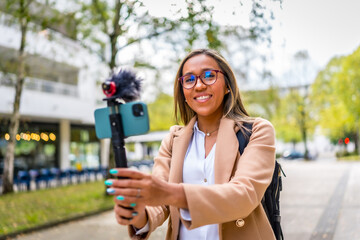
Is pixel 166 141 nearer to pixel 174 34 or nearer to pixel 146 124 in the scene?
pixel 146 124

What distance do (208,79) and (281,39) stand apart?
151cm

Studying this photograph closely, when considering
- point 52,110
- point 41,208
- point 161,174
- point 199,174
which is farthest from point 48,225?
point 52,110

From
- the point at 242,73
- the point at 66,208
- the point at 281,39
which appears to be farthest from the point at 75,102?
the point at 281,39

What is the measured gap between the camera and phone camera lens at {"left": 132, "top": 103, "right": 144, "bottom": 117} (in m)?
1.13

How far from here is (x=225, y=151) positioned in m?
1.59

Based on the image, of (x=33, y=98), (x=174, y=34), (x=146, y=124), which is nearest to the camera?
(x=146, y=124)

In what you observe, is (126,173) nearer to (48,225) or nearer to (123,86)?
(123,86)

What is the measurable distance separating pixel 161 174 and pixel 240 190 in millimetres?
593

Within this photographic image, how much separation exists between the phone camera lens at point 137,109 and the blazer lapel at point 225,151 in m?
0.58

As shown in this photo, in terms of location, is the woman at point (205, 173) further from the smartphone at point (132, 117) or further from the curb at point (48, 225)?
the curb at point (48, 225)

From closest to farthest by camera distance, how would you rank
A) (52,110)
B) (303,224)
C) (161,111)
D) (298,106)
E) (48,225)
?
(303,224), (48,225), (52,110), (161,111), (298,106)

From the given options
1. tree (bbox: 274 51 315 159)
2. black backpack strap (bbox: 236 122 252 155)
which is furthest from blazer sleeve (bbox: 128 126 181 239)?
tree (bbox: 274 51 315 159)

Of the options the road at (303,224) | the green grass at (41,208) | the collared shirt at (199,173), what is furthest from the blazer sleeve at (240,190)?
the green grass at (41,208)

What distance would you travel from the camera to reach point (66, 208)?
414 inches
